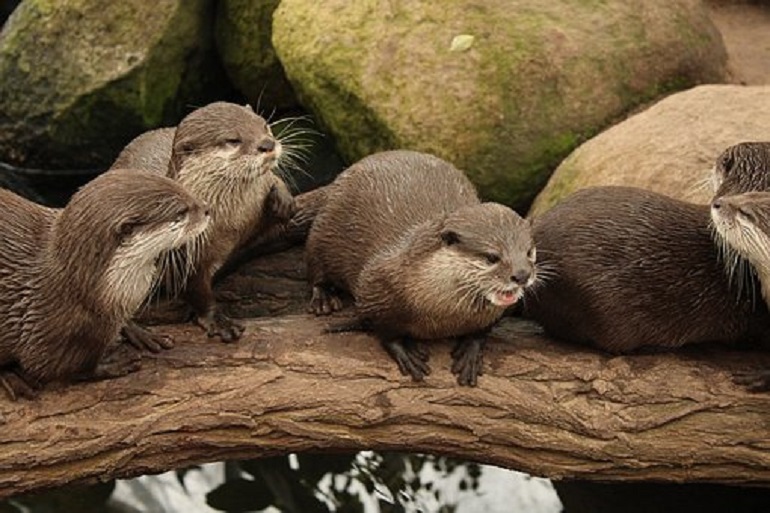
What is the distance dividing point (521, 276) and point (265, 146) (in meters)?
0.96

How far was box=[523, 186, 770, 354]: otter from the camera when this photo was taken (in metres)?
3.07

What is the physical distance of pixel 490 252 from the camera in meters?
2.75

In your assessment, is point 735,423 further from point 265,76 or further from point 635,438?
point 265,76

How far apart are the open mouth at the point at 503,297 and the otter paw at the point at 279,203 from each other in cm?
99

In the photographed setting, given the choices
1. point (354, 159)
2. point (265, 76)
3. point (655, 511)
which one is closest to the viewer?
point (655, 511)

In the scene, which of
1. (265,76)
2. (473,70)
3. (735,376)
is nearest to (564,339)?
(735,376)

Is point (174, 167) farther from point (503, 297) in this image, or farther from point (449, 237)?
point (503, 297)

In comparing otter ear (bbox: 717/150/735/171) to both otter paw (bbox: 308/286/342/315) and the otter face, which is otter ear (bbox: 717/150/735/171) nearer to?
the otter face

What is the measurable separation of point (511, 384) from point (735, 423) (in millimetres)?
589

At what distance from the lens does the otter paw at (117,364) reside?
290cm

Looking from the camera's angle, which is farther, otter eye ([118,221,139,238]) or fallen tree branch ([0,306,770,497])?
fallen tree branch ([0,306,770,497])

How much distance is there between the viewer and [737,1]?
582 cm

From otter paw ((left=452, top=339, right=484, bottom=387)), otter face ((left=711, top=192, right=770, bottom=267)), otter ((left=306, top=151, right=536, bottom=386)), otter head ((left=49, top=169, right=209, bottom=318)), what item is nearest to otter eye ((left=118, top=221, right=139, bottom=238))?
otter head ((left=49, top=169, right=209, bottom=318))

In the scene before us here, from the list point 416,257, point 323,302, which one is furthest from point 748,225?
point 323,302
